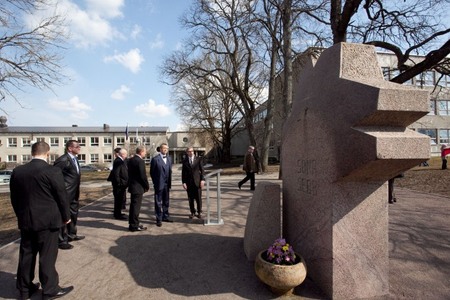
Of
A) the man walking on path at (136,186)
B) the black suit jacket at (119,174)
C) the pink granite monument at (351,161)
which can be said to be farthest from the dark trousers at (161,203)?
the pink granite monument at (351,161)

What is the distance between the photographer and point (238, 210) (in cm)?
854

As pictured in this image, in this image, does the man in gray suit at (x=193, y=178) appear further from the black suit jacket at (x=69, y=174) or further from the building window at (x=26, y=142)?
the building window at (x=26, y=142)

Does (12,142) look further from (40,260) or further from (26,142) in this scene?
(40,260)

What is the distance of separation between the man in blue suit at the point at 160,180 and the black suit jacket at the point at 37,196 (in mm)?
3191

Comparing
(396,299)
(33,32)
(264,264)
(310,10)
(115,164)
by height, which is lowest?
(396,299)

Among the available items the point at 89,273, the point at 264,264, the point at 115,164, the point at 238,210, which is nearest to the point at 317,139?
the point at 264,264

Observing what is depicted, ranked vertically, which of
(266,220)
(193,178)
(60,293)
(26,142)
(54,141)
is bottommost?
(60,293)

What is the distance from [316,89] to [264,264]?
237cm

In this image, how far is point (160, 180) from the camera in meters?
6.95

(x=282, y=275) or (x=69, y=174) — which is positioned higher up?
(x=69, y=174)

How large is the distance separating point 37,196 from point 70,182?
2.04 meters

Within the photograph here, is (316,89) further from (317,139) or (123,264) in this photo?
(123,264)

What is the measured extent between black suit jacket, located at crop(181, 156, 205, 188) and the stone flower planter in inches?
165

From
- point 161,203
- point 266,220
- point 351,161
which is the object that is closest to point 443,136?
point 161,203
